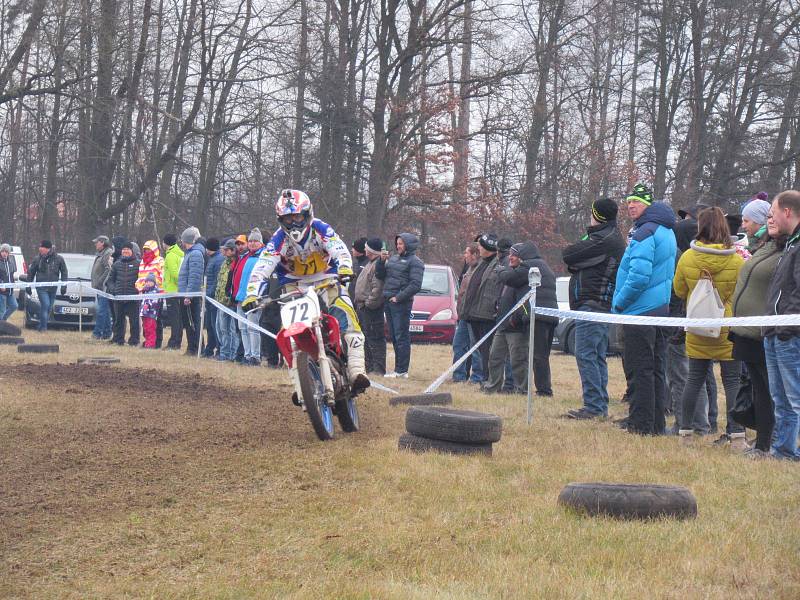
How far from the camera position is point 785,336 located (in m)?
7.88

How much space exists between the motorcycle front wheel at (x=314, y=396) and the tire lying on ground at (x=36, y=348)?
10274 mm

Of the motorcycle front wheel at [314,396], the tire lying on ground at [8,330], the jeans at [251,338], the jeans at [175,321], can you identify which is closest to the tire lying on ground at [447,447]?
the motorcycle front wheel at [314,396]

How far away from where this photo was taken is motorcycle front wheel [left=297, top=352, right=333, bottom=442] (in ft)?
29.0

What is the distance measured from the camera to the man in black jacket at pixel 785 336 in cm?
788

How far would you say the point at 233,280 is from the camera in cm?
1781

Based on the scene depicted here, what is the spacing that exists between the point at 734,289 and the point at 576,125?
3360 cm

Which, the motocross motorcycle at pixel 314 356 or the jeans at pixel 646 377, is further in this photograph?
the jeans at pixel 646 377

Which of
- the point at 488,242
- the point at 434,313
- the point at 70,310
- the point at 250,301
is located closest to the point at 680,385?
Answer: the point at 250,301

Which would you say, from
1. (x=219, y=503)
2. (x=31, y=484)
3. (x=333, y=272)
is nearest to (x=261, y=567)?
(x=219, y=503)

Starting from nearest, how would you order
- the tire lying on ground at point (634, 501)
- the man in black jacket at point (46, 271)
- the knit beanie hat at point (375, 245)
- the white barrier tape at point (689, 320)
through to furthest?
1. the tire lying on ground at point (634, 501)
2. the white barrier tape at point (689, 320)
3. the knit beanie hat at point (375, 245)
4. the man in black jacket at point (46, 271)

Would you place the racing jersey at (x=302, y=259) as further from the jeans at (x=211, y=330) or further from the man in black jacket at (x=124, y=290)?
the man in black jacket at (x=124, y=290)

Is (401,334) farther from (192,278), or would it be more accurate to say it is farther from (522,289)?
(192,278)

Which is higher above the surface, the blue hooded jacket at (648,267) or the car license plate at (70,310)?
the blue hooded jacket at (648,267)

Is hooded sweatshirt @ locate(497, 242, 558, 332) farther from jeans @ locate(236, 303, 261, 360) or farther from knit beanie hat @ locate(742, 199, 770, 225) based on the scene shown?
jeans @ locate(236, 303, 261, 360)
